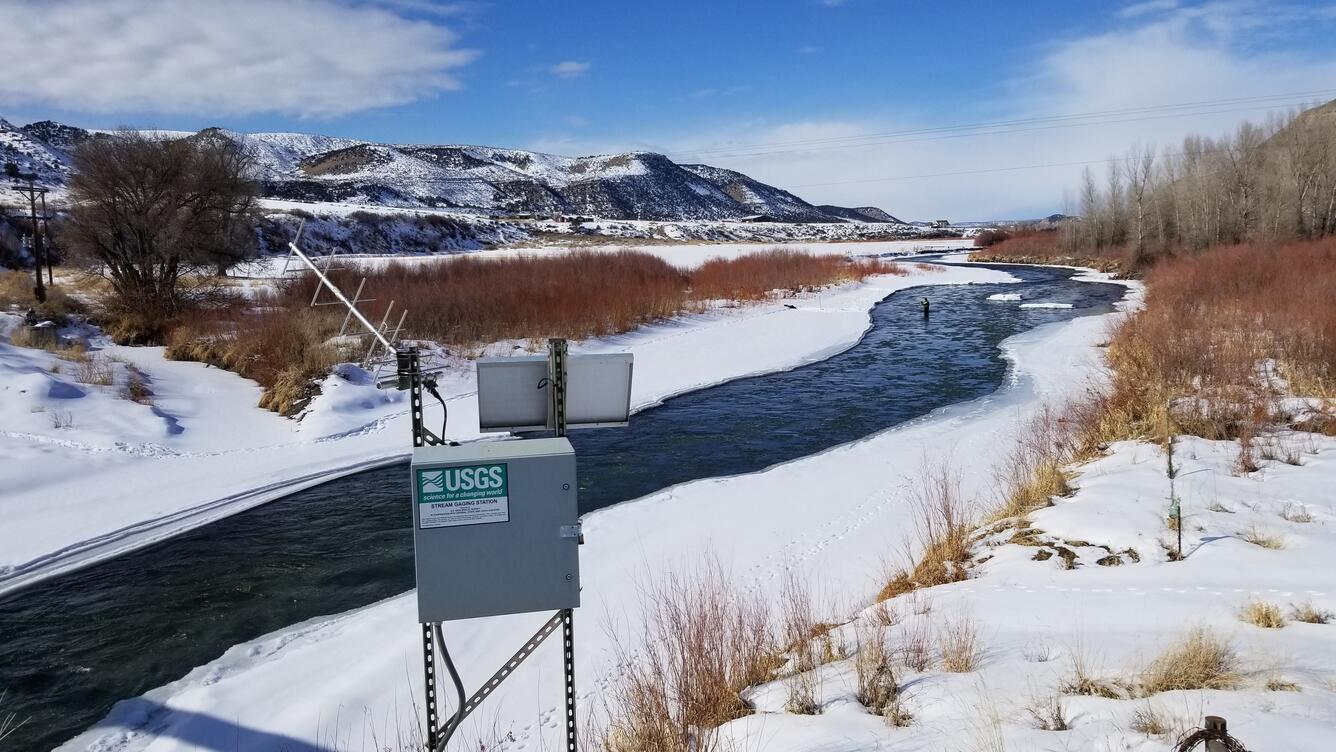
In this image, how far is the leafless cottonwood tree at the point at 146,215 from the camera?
1808cm

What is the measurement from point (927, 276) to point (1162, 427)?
3933cm

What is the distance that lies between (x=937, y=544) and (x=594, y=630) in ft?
10.8

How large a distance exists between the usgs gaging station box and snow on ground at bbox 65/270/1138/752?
1.47 meters

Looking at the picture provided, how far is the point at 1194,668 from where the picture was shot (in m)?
3.68

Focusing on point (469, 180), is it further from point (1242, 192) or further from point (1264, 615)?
point (1264, 615)

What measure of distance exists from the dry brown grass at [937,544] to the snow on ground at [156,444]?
710cm

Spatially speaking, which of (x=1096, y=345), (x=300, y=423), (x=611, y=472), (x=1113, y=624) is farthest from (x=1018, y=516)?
(x=1096, y=345)

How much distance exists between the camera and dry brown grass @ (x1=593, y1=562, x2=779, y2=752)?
12.5 feet

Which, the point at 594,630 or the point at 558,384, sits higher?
the point at 558,384

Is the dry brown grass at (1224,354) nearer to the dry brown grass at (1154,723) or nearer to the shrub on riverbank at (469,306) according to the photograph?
the dry brown grass at (1154,723)

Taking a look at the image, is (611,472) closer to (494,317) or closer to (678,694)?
(678,694)

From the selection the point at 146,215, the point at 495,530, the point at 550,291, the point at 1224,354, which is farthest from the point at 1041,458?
the point at 146,215

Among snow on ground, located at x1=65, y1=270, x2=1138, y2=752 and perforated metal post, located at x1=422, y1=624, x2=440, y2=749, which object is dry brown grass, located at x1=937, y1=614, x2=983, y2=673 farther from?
perforated metal post, located at x1=422, y1=624, x2=440, y2=749

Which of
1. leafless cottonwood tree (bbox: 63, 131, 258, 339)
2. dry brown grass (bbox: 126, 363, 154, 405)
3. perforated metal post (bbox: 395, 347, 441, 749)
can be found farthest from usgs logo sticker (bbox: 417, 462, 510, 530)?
leafless cottonwood tree (bbox: 63, 131, 258, 339)
